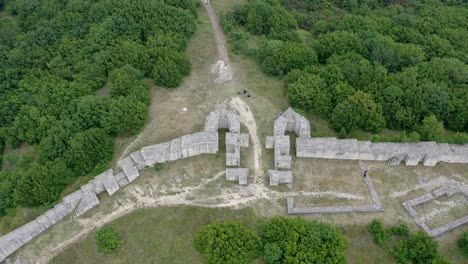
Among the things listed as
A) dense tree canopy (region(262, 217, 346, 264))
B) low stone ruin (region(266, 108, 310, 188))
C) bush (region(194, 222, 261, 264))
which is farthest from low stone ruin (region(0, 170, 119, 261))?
dense tree canopy (region(262, 217, 346, 264))

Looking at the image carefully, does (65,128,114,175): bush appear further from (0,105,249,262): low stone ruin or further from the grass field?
(0,105,249,262): low stone ruin

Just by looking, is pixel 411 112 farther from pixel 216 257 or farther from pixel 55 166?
pixel 55 166

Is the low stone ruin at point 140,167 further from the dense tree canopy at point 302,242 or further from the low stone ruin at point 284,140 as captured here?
the dense tree canopy at point 302,242

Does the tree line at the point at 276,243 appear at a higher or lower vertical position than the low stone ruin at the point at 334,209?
higher

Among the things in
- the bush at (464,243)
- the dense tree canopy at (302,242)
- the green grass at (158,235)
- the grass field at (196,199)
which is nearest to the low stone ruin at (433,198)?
the grass field at (196,199)

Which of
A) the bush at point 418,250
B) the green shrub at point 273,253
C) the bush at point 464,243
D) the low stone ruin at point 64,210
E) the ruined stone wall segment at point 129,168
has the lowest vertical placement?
the bush at point 464,243

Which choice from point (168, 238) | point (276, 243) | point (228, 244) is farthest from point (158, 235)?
point (276, 243)

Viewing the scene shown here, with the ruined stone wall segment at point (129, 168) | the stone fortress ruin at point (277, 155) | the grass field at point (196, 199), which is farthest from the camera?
the ruined stone wall segment at point (129, 168)
